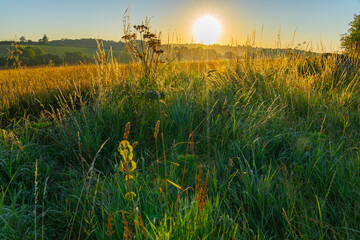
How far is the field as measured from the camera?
52.9 inches

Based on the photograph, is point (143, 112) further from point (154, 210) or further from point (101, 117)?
point (154, 210)

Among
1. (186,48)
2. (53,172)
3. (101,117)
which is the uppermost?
(186,48)

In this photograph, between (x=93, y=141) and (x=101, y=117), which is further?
(x=101, y=117)

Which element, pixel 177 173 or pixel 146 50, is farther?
pixel 146 50

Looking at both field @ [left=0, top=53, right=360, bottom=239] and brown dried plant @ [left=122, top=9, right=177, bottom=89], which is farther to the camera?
brown dried plant @ [left=122, top=9, right=177, bottom=89]

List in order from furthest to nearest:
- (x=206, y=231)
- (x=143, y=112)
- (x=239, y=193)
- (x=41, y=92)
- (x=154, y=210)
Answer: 1. (x=41, y=92)
2. (x=143, y=112)
3. (x=239, y=193)
4. (x=154, y=210)
5. (x=206, y=231)

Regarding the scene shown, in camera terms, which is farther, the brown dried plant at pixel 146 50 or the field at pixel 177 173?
the brown dried plant at pixel 146 50

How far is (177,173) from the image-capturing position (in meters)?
1.96

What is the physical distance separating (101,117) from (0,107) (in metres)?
1.82

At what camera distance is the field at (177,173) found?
4.41ft

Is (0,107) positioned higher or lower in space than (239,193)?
higher

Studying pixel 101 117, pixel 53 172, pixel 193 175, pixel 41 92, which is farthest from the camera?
pixel 41 92

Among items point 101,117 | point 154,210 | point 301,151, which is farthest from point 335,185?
point 101,117

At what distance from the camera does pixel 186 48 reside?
557 centimetres
